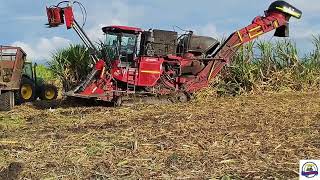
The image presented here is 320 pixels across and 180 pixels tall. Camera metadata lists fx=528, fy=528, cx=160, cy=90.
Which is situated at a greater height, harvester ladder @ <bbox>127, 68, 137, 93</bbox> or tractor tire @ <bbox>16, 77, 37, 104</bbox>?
harvester ladder @ <bbox>127, 68, 137, 93</bbox>

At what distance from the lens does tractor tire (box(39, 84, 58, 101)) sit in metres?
18.2

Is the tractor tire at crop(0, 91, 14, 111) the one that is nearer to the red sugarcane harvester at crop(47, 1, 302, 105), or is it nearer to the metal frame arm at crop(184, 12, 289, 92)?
the red sugarcane harvester at crop(47, 1, 302, 105)

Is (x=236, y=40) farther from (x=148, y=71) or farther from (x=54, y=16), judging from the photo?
(x=54, y=16)

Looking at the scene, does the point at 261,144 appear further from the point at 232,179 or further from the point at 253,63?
the point at 253,63

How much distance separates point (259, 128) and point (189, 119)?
1.74 metres

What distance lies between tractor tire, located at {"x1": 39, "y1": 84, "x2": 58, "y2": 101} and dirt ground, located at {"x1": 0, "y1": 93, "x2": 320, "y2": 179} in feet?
21.1

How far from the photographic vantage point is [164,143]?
23.8 ft

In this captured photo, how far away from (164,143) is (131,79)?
609 cm

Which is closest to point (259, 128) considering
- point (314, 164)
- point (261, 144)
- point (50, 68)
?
point (261, 144)

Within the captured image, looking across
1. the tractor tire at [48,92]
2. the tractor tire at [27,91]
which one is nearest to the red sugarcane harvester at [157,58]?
the tractor tire at [27,91]

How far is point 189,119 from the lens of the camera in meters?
9.76

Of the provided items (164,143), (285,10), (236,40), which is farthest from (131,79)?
(164,143)

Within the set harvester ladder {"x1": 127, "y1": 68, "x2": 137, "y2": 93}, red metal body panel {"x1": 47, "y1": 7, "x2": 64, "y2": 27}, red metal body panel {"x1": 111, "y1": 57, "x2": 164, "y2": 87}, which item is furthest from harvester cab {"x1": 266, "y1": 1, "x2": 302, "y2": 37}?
red metal body panel {"x1": 47, "y1": 7, "x2": 64, "y2": 27}

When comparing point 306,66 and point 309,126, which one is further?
point 306,66
